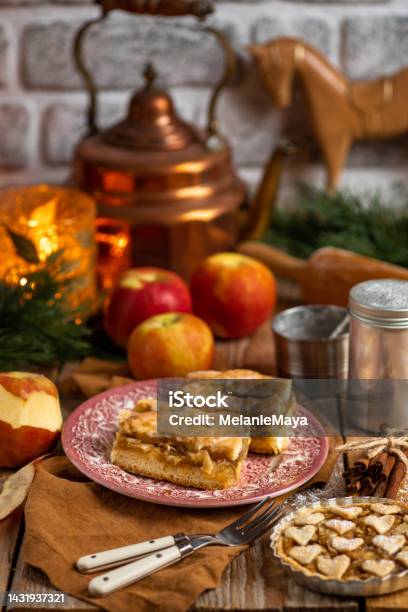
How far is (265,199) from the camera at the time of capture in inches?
55.3

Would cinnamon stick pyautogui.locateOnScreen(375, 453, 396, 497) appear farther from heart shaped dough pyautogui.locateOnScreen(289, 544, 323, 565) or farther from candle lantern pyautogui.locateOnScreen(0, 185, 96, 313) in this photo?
candle lantern pyautogui.locateOnScreen(0, 185, 96, 313)

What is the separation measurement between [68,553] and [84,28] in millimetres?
813

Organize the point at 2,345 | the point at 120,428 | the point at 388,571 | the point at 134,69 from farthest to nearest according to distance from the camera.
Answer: the point at 134,69 < the point at 2,345 < the point at 120,428 < the point at 388,571

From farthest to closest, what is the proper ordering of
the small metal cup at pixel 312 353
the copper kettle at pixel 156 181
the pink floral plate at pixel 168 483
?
1. the copper kettle at pixel 156 181
2. the small metal cup at pixel 312 353
3. the pink floral plate at pixel 168 483

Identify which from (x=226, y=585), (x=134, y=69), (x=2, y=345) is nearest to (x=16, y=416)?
(x=2, y=345)

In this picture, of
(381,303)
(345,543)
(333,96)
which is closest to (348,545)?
(345,543)

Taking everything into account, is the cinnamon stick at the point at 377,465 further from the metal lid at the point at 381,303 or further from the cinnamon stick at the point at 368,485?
the metal lid at the point at 381,303

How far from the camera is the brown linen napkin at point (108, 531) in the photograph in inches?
27.4

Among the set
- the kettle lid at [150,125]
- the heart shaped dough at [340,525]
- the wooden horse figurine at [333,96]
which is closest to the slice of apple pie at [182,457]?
the heart shaped dough at [340,525]

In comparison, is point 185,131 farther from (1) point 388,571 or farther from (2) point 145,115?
(1) point 388,571

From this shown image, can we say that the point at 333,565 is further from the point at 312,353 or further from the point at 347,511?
the point at 312,353

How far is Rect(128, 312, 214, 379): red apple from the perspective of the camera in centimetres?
105

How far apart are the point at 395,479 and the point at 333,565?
0.16 meters

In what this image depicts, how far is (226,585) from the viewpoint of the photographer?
2.37ft
